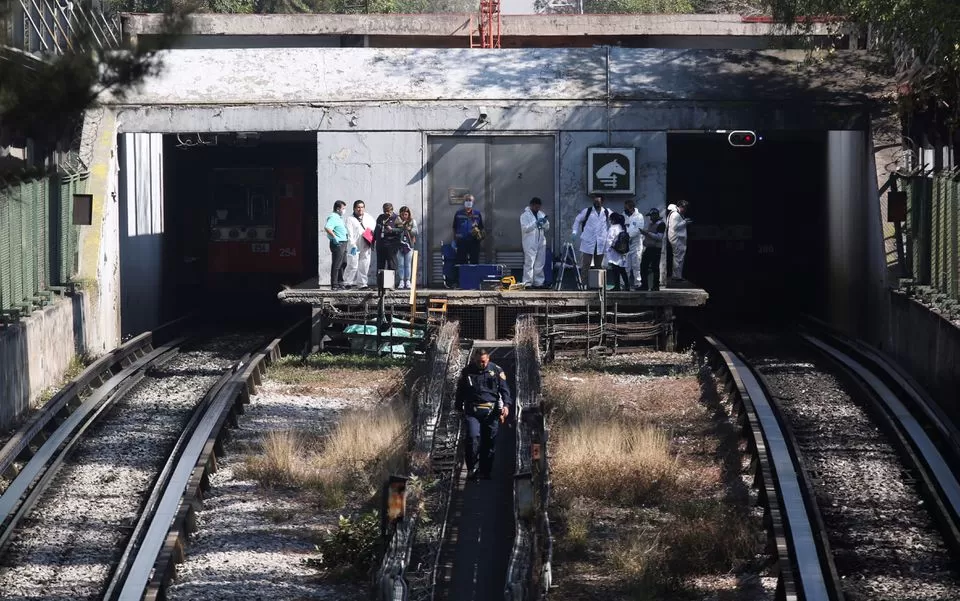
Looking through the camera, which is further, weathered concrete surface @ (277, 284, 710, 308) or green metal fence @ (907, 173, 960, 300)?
weathered concrete surface @ (277, 284, 710, 308)

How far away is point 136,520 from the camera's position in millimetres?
12586

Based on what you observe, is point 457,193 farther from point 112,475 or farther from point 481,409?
point 112,475

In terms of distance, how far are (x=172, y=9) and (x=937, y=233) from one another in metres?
13.0

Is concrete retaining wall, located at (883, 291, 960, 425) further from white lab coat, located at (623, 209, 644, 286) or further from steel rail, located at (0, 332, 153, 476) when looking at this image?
steel rail, located at (0, 332, 153, 476)

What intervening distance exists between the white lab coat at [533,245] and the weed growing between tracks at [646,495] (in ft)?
15.6

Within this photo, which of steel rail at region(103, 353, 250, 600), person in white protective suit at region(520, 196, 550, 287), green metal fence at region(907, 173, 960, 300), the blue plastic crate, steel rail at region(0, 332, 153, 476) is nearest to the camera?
steel rail at region(103, 353, 250, 600)

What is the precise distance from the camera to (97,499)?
13.3 metres

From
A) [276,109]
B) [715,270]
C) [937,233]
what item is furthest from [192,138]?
[937,233]

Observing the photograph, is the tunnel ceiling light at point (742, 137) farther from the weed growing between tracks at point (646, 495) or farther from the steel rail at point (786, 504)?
the steel rail at point (786, 504)

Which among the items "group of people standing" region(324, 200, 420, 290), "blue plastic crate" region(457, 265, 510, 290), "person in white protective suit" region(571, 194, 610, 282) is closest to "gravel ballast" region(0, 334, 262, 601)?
"group of people standing" region(324, 200, 420, 290)

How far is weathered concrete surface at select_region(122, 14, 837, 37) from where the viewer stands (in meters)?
31.9

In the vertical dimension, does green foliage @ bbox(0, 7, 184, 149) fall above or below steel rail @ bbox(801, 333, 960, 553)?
above

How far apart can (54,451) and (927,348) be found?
1108 cm

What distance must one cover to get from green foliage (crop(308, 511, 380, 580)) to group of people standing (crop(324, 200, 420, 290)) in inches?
442
